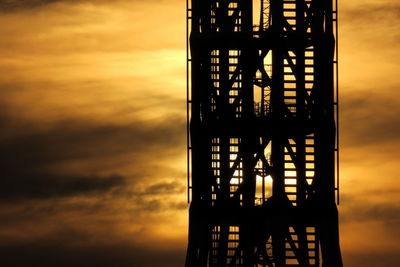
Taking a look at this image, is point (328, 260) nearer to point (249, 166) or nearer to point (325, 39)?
point (249, 166)

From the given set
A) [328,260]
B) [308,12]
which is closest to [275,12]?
[308,12]

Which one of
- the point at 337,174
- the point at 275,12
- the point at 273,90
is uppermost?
the point at 275,12

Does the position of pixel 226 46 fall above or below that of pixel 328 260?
above

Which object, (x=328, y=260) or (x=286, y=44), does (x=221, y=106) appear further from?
(x=328, y=260)

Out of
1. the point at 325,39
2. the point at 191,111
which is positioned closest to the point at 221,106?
the point at 191,111

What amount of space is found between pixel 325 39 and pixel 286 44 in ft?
4.52

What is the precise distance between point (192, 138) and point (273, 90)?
3325mm

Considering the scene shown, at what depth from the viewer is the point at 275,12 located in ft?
150

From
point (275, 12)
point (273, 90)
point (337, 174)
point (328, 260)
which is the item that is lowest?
→ point (328, 260)

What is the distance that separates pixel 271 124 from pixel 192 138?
9.27 ft

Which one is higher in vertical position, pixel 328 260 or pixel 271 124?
pixel 271 124

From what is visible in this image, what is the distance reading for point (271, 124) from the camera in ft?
148

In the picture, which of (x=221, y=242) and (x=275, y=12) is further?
(x=221, y=242)

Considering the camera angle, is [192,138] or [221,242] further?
[221,242]
